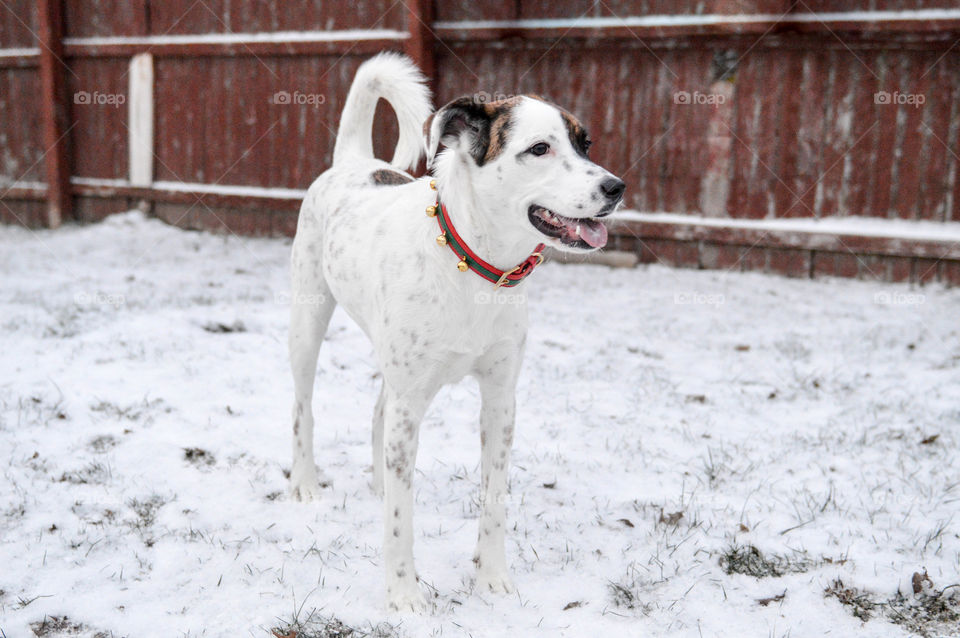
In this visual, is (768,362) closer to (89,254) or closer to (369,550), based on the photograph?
(369,550)

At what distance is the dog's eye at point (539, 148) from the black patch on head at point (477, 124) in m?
0.11

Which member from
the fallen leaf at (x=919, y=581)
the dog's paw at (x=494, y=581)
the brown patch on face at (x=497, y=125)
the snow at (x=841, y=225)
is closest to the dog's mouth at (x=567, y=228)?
the brown patch on face at (x=497, y=125)

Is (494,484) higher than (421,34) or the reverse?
the reverse

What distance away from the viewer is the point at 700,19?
7395 millimetres

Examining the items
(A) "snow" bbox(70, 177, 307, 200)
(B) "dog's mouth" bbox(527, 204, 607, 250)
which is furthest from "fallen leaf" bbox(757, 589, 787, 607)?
(A) "snow" bbox(70, 177, 307, 200)

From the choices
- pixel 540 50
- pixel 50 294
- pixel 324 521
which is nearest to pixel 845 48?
pixel 540 50

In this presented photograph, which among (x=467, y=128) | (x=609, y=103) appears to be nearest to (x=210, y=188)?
(x=609, y=103)

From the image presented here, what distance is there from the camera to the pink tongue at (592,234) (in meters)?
2.38

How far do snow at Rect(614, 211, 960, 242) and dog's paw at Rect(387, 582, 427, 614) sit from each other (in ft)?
19.6

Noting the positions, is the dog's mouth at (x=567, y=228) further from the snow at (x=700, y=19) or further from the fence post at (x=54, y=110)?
the fence post at (x=54, y=110)

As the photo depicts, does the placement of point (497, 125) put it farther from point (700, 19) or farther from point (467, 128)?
point (700, 19)

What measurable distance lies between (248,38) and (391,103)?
6632mm

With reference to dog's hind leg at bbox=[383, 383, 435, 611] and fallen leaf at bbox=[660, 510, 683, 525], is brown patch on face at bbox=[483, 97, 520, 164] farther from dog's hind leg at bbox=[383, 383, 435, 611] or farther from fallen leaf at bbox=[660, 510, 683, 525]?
fallen leaf at bbox=[660, 510, 683, 525]

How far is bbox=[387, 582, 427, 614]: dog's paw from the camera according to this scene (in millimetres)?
2568
